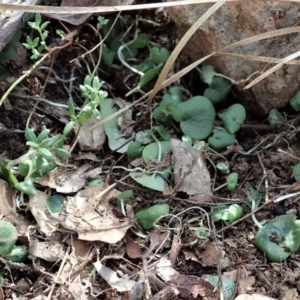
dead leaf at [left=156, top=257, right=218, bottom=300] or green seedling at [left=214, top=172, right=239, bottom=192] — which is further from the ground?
green seedling at [left=214, top=172, right=239, bottom=192]

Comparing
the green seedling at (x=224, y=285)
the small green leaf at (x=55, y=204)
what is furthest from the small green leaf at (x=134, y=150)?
Answer: the green seedling at (x=224, y=285)

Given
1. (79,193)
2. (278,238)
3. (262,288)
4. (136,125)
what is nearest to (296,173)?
(278,238)

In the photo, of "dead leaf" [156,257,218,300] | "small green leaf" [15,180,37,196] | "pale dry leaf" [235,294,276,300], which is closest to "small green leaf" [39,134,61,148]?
"small green leaf" [15,180,37,196]

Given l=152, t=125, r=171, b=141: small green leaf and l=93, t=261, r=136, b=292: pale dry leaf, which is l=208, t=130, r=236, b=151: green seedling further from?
l=93, t=261, r=136, b=292: pale dry leaf

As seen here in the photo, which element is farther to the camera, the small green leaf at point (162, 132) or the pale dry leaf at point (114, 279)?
the small green leaf at point (162, 132)

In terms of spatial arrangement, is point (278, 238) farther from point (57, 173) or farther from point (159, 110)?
point (57, 173)

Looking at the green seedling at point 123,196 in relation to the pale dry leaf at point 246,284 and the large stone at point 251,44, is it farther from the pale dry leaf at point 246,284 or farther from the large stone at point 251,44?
the large stone at point 251,44
